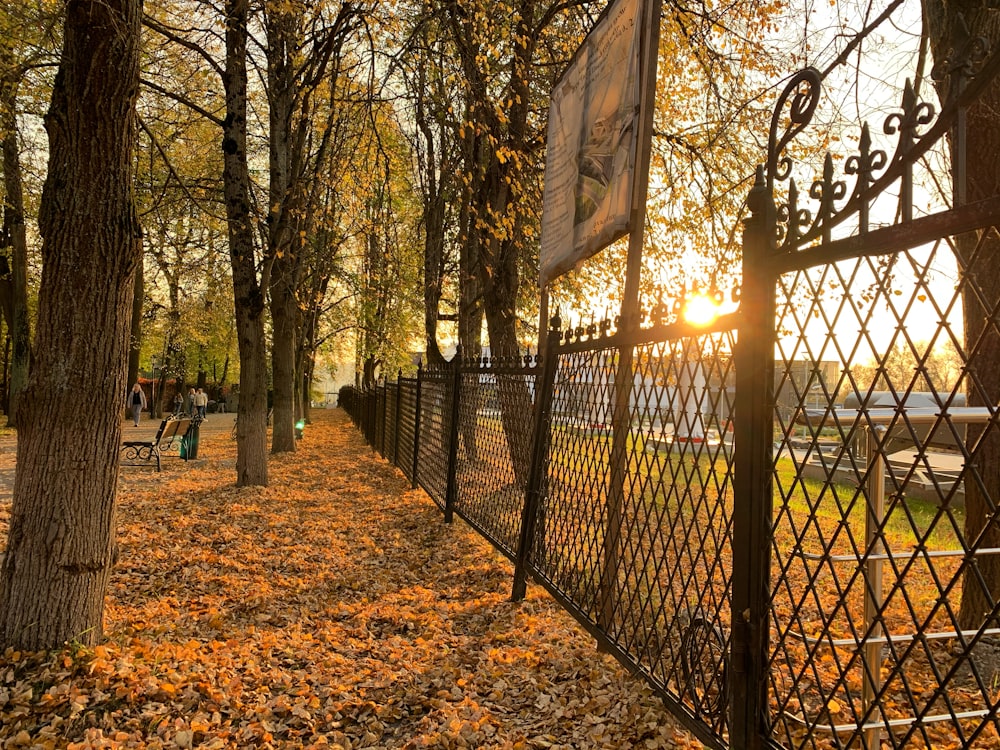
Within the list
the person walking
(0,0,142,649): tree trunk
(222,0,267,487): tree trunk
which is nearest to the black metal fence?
(0,0,142,649): tree trunk

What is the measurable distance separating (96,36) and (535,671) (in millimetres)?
4215

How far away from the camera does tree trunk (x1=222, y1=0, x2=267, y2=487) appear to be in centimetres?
903

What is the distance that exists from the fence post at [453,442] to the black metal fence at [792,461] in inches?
44.2

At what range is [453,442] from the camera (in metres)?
7.58

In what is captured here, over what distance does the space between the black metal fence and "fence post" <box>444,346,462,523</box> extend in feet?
3.68

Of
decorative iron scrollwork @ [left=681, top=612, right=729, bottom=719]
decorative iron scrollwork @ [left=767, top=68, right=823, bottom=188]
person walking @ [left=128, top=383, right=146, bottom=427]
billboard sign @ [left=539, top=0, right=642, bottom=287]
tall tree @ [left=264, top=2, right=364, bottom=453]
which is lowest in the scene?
decorative iron scrollwork @ [left=681, top=612, right=729, bottom=719]

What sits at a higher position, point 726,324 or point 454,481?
point 726,324

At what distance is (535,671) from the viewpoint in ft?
13.1

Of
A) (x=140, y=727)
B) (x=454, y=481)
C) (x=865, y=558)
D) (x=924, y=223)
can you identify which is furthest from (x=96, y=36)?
(x=454, y=481)

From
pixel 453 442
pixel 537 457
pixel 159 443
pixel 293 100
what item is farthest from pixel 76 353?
pixel 159 443

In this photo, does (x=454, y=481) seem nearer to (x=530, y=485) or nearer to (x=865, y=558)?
(x=530, y=485)

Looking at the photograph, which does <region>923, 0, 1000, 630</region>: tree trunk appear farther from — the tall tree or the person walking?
the person walking

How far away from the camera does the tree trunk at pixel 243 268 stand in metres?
9.03

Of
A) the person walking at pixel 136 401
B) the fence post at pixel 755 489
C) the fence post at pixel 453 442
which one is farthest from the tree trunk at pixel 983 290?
the person walking at pixel 136 401
